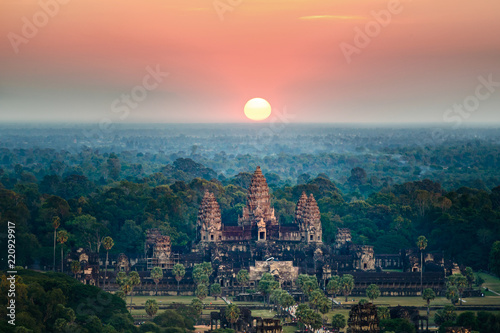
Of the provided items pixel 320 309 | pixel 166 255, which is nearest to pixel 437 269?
pixel 320 309

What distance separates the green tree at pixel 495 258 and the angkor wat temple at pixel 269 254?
5.32 m

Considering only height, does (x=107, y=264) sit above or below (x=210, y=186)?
below

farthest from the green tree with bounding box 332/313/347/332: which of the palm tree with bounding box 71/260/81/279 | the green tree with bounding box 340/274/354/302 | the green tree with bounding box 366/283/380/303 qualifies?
the palm tree with bounding box 71/260/81/279

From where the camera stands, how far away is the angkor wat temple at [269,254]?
9212cm

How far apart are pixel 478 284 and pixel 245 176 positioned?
261 feet

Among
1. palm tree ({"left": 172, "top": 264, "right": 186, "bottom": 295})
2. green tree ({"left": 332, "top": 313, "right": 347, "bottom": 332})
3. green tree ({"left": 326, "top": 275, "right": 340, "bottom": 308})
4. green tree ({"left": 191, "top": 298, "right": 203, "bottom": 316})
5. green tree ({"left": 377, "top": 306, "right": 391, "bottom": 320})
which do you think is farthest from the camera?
palm tree ({"left": 172, "top": 264, "right": 186, "bottom": 295})

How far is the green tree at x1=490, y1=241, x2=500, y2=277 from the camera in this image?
92.5 m

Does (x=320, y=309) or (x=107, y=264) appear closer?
(x=320, y=309)

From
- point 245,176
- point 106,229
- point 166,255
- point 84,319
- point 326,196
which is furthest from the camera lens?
point 245,176

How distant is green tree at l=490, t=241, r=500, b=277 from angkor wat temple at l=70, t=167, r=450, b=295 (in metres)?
5.32

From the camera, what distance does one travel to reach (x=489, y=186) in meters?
169

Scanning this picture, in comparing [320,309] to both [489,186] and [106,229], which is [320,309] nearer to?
[106,229]

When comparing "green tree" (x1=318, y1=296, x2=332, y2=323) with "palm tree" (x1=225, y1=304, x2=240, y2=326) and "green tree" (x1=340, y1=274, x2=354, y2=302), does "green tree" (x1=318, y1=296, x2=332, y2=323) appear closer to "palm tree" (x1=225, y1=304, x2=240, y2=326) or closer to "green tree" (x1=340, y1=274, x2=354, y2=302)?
"palm tree" (x1=225, y1=304, x2=240, y2=326)

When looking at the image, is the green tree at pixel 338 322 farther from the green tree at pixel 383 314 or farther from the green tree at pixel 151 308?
the green tree at pixel 151 308
